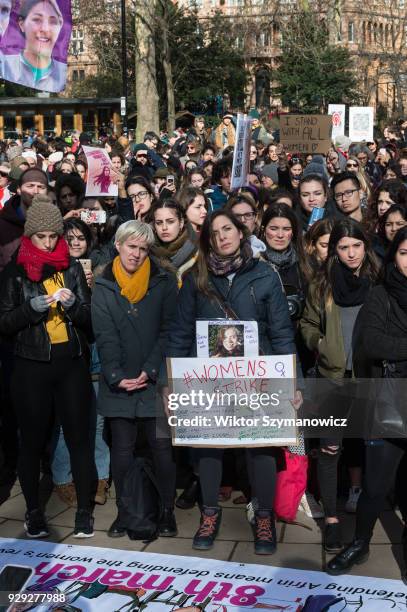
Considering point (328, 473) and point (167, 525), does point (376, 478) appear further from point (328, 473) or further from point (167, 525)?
point (167, 525)

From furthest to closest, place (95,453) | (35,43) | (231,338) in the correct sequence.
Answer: (35,43)
(95,453)
(231,338)

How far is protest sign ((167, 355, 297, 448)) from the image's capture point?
4941 millimetres

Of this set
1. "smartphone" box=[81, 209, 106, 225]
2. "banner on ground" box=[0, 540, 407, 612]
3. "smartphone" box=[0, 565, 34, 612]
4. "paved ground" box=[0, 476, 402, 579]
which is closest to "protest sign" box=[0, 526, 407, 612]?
"banner on ground" box=[0, 540, 407, 612]

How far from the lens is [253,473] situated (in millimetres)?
5234

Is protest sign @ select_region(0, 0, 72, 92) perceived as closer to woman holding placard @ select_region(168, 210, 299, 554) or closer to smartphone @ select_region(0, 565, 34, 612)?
woman holding placard @ select_region(168, 210, 299, 554)

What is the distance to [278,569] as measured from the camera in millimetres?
4836

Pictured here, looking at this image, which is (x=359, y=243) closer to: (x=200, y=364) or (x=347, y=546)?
(x=200, y=364)

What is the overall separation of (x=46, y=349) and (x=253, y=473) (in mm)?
1363

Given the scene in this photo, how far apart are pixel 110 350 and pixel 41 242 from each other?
0.73 m

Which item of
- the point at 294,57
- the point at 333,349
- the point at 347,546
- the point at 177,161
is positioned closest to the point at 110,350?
the point at 333,349

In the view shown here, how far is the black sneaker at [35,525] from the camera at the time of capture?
536cm

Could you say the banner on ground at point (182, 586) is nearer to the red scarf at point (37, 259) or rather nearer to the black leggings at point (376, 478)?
the black leggings at point (376, 478)

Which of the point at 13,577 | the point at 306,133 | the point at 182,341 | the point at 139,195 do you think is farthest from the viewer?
the point at 306,133

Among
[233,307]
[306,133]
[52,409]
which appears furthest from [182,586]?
[306,133]
